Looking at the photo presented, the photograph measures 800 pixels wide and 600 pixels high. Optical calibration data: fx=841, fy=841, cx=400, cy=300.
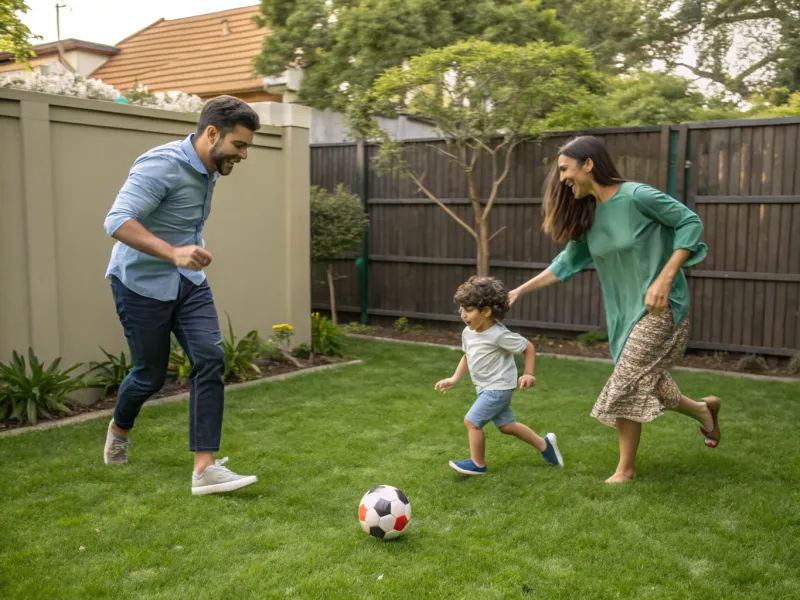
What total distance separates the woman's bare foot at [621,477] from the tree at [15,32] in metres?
7.22

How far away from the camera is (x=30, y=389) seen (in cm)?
567

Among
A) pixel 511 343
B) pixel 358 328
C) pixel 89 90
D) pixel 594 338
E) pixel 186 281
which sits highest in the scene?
pixel 89 90

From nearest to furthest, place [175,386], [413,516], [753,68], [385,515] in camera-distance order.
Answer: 1. [385,515]
2. [413,516]
3. [175,386]
4. [753,68]

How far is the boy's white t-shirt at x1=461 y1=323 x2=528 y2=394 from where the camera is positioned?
4363 millimetres

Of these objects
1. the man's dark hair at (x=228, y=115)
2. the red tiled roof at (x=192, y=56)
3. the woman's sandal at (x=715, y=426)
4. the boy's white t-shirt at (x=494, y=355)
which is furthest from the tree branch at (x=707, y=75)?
the man's dark hair at (x=228, y=115)

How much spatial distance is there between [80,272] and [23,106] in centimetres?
124

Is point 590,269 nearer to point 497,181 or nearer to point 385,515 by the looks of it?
point 497,181

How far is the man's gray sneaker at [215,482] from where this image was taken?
4.09 meters

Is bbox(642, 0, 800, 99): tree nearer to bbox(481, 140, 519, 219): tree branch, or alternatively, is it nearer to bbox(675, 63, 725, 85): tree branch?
bbox(675, 63, 725, 85): tree branch

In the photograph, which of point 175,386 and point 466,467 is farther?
point 175,386

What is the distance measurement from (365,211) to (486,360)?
6.32m

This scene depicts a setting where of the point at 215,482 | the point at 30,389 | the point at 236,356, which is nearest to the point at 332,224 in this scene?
the point at 236,356

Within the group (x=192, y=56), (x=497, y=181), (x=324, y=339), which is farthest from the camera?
(x=192, y=56)

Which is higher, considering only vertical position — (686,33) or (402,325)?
(686,33)
